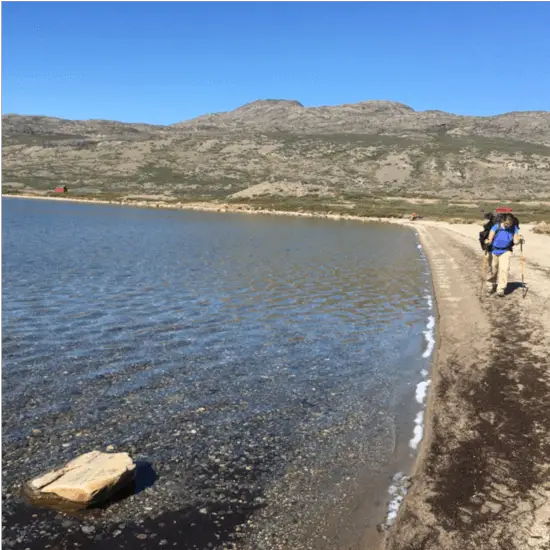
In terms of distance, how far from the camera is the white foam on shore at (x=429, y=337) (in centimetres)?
1330

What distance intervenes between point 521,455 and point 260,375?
5196 mm

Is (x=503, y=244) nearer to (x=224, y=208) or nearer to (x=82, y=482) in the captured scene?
(x=82, y=482)

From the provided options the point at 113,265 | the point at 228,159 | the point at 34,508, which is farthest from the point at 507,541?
the point at 228,159

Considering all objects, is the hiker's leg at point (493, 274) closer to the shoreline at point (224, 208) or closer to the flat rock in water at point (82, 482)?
the flat rock in water at point (82, 482)

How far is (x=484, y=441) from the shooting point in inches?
311

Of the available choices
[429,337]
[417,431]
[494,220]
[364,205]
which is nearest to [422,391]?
[417,431]

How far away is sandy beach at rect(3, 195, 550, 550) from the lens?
5793 mm

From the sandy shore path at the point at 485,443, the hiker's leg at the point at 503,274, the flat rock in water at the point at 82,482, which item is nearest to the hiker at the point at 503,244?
the hiker's leg at the point at 503,274

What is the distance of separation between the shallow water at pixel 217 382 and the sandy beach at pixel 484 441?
1.86 ft

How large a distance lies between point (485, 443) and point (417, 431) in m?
1.12

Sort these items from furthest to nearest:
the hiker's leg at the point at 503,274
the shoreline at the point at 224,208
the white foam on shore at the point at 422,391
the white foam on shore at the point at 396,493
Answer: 1. the shoreline at the point at 224,208
2. the hiker's leg at the point at 503,274
3. the white foam on shore at the point at 422,391
4. the white foam on shore at the point at 396,493

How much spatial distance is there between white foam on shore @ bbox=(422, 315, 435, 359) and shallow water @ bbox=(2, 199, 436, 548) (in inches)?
6.6

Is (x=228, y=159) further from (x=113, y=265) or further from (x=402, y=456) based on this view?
(x=402, y=456)

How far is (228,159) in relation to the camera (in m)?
177
